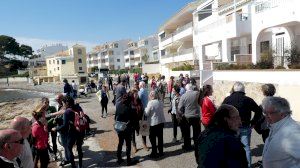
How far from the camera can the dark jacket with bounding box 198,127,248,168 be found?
341cm

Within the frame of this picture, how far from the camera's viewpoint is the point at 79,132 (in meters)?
8.42

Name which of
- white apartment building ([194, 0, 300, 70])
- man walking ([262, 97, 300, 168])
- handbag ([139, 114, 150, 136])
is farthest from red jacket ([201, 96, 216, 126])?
white apartment building ([194, 0, 300, 70])

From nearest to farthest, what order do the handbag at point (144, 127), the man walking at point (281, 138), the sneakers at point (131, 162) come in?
the man walking at point (281, 138) < the sneakers at point (131, 162) < the handbag at point (144, 127)

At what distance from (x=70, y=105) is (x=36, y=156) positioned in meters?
1.38

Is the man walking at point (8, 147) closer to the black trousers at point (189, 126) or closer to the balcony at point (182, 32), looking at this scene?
the black trousers at point (189, 126)

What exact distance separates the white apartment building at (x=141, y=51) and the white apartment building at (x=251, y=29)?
231ft

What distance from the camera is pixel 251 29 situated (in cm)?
2306

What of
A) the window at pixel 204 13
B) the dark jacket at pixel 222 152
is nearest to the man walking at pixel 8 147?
the dark jacket at pixel 222 152

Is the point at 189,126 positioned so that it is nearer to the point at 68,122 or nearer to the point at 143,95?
the point at 143,95

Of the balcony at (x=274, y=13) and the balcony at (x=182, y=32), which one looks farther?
the balcony at (x=182, y=32)

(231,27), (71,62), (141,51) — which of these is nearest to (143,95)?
(231,27)

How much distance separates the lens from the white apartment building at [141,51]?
10519 cm

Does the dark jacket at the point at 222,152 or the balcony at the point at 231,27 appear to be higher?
the balcony at the point at 231,27

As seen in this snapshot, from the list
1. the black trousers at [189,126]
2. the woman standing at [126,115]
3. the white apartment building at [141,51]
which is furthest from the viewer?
the white apartment building at [141,51]
